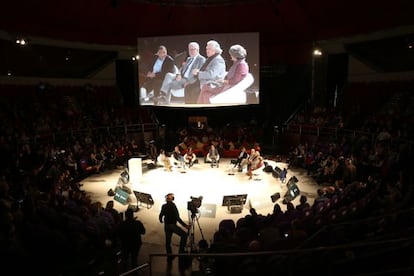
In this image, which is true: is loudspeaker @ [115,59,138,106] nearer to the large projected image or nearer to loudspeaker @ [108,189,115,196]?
the large projected image

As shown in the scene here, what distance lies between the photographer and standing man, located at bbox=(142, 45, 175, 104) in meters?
20.2

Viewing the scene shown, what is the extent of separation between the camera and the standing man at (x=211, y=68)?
63.9ft

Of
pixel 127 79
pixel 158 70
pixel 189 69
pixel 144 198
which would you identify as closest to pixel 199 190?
pixel 144 198

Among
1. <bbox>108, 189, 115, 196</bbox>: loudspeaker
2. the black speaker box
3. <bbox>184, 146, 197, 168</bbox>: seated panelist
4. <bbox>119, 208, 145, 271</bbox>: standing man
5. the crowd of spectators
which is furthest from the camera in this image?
<bbox>184, 146, 197, 168</bbox>: seated panelist

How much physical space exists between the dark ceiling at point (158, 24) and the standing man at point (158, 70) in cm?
287

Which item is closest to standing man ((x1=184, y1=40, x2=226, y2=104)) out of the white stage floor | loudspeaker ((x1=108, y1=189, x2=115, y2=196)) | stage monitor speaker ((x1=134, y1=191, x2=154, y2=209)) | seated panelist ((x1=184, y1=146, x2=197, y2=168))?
seated panelist ((x1=184, y1=146, x2=197, y2=168))

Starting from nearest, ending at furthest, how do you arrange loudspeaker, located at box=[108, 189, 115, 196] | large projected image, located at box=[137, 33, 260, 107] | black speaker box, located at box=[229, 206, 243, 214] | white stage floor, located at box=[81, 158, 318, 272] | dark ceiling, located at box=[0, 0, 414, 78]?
1. white stage floor, located at box=[81, 158, 318, 272]
2. black speaker box, located at box=[229, 206, 243, 214]
3. loudspeaker, located at box=[108, 189, 115, 196]
4. dark ceiling, located at box=[0, 0, 414, 78]
5. large projected image, located at box=[137, 33, 260, 107]

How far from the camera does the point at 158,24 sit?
74.2 ft

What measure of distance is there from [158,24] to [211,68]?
5.27 meters

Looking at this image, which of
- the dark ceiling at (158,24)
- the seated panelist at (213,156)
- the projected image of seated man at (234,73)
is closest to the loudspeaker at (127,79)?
the dark ceiling at (158,24)

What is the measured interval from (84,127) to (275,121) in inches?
446

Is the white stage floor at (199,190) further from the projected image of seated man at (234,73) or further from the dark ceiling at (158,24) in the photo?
the dark ceiling at (158,24)

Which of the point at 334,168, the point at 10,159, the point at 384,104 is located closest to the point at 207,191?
the point at 334,168

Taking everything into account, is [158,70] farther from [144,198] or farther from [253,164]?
[144,198]
